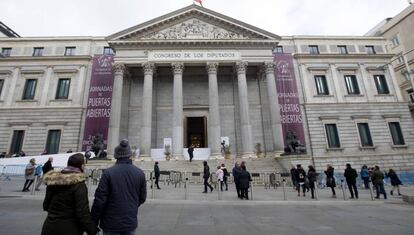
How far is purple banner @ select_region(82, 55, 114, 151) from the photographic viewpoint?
→ 82.5 feet

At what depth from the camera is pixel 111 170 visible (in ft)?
10.0

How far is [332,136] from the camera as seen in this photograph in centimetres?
2858

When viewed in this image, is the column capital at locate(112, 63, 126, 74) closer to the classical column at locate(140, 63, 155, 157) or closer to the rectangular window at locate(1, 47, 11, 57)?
the classical column at locate(140, 63, 155, 157)

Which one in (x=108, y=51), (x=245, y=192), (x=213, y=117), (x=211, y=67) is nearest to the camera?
(x=245, y=192)

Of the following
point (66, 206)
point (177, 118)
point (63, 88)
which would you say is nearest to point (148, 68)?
point (177, 118)

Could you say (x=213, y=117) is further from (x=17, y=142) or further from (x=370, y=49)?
(x=370, y=49)

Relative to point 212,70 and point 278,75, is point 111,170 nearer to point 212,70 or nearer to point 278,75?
point 212,70

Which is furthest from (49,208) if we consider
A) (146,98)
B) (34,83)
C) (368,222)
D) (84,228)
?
(34,83)

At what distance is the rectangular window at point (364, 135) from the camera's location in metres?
28.3

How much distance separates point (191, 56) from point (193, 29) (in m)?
3.65

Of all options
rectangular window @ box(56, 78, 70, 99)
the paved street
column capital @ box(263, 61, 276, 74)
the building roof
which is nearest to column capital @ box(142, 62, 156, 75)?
rectangular window @ box(56, 78, 70, 99)

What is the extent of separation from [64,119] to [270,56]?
81.0 feet

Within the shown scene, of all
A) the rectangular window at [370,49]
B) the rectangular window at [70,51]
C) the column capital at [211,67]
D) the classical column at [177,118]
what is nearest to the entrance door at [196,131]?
the classical column at [177,118]

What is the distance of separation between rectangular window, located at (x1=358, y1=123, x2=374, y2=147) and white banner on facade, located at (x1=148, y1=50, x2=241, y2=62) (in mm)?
17433
